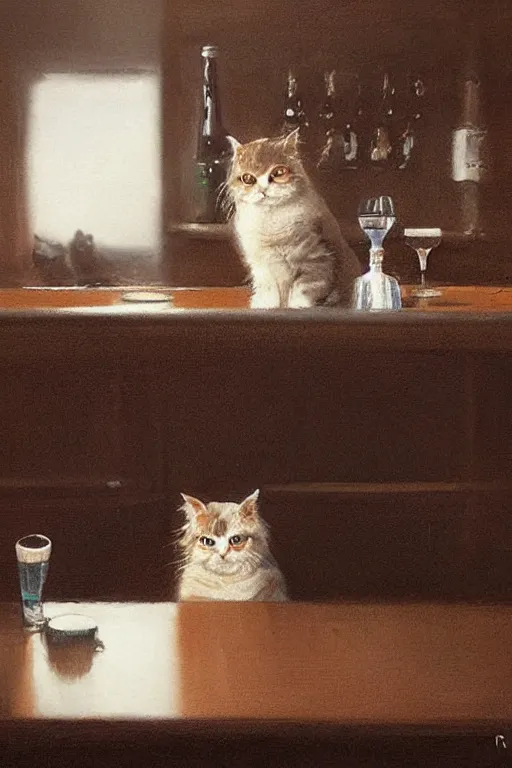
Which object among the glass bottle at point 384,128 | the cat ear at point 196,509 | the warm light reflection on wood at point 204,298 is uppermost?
the glass bottle at point 384,128

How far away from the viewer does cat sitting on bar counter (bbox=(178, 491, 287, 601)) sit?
1698mm

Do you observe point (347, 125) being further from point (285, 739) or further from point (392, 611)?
point (285, 739)

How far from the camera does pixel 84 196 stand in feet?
6.23

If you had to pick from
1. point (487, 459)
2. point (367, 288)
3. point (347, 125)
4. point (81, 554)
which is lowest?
point (81, 554)

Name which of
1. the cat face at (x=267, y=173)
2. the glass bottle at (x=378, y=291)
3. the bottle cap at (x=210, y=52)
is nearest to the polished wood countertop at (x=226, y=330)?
the glass bottle at (x=378, y=291)

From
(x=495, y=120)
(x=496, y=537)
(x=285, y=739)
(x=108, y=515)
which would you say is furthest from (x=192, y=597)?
(x=495, y=120)

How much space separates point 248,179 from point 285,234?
0.42 feet

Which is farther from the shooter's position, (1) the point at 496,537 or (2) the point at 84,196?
(1) the point at 496,537

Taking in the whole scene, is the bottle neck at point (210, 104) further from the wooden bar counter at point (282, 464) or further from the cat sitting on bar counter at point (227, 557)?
the cat sitting on bar counter at point (227, 557)

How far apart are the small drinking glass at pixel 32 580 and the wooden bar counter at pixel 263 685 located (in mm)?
25

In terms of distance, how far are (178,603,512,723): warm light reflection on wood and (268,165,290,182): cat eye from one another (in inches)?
26.5

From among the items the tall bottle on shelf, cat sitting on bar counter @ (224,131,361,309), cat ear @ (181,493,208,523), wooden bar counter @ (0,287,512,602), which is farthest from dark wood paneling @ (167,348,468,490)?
cat sitting on bar counter @ (224,131,361,309)

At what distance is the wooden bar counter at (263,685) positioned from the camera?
3.70ft

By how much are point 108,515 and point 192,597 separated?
0.36 metres
